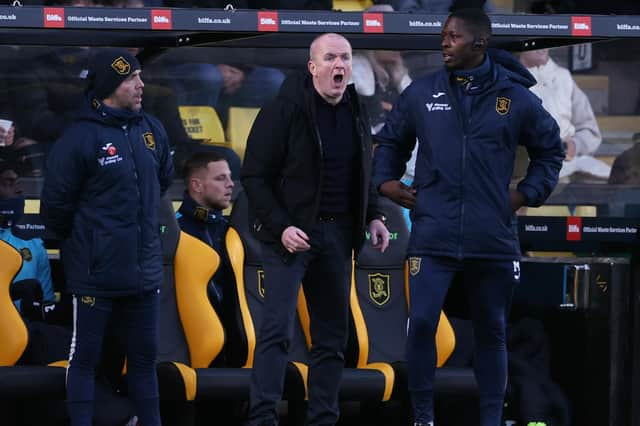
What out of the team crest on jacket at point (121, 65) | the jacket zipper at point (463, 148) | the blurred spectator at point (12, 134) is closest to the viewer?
the jacket zipper at point (463, 148)

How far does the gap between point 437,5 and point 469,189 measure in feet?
9.04

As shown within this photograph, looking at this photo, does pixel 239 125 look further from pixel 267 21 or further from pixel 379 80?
pixel 267 21

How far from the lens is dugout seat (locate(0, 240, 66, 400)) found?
7023 millimetres

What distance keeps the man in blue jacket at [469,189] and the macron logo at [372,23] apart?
1.40 metres

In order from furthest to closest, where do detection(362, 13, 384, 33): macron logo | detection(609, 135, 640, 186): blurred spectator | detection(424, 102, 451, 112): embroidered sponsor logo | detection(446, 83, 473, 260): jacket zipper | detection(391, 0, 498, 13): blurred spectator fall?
1. detection(609, 135, 640, 186): blurred spectator
2. detection(391, 0, 498, 13): blurred spectator
3. detection(362, 13, 384, 33): macron logo
4. detection(424, 102, 451, 112): embroidered sponsor logo
5. detection(446, 83, 473, 260): jacket zipper

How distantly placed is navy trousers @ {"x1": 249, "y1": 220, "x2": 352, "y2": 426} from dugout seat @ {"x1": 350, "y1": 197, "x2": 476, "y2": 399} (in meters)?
1.48

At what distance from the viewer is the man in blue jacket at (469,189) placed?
6000 mm

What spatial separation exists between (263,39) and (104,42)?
2.95 feet

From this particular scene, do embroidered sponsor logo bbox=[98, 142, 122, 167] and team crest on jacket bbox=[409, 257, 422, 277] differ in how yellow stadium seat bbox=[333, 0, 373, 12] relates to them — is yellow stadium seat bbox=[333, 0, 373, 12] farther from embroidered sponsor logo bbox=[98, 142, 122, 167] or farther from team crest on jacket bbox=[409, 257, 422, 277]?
team crest on jacket bbox=[409, 257, 422, 277]

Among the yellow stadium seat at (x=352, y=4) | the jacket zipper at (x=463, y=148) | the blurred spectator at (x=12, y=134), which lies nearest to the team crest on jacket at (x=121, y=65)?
the jacket zipper at (x=463, y=148)

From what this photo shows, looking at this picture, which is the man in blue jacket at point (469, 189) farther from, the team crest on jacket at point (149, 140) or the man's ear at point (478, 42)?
the team crest on jacket at point (149, 140)

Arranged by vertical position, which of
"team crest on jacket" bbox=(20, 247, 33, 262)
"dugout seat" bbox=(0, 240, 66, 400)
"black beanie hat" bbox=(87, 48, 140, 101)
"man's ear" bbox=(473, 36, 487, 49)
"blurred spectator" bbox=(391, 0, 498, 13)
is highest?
"blurred spectator" bbox=(391, 0, 498, 13)

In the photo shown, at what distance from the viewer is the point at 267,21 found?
748cm

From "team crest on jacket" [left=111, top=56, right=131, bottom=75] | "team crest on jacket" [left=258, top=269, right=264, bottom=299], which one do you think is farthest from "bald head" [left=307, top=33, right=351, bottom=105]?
"team crest on jacket" [left=258, top=269, right=264, bottom=299]
